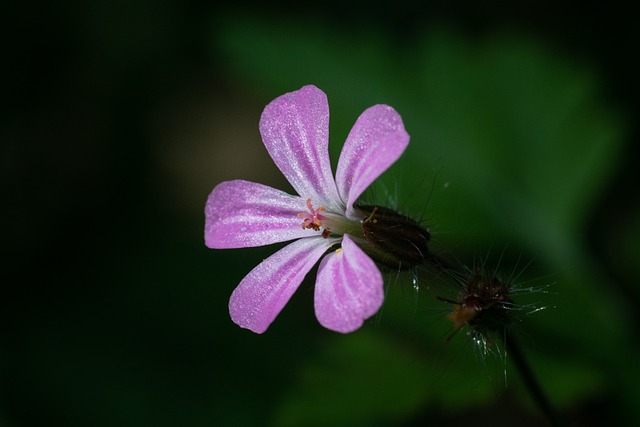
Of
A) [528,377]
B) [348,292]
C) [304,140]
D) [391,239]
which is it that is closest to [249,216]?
[304,140]

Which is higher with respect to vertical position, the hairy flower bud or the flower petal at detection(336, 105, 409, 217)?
the flower petal at detection(336, 105, 409, 217)

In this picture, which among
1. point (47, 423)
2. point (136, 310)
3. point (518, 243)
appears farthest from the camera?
point (136, 310)

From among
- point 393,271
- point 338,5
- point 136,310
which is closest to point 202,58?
point 338,5

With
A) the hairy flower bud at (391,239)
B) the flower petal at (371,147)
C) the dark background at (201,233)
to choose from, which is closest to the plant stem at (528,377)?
the hairy flower bud at (391,239)

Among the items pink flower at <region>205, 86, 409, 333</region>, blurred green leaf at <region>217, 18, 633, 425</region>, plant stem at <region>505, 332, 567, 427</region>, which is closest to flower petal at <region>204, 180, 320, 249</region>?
pink flower at <region>205, 86, 409, 333</region>

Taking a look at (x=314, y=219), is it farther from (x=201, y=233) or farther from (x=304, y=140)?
(x=201, y=233)

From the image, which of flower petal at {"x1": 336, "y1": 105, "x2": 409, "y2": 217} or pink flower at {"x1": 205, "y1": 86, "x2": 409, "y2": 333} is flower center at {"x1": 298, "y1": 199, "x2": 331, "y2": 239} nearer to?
pink flower at {"x1": 205, "y1": 86, "x2": 409, "y2": 333}

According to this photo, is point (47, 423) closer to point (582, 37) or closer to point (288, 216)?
point (288, 216)
